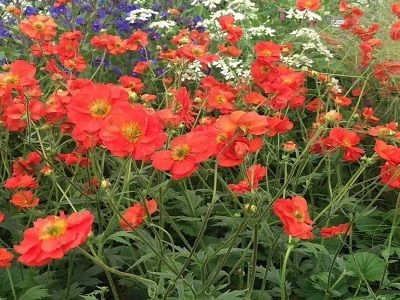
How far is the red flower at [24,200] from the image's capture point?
2.28 m

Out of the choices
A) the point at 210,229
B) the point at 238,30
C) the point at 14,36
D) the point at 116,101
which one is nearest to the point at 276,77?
the point at 238,30

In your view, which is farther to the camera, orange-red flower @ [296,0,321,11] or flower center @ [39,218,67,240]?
orange-red flower @ [296,0,321,11]

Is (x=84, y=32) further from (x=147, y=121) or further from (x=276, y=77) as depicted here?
(x=147, y=121)

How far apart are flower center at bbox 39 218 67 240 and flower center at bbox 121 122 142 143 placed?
25 cm

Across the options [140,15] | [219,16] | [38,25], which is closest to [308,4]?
[219,16]

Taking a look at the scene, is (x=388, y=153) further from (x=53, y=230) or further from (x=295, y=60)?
(x=295, y=60)

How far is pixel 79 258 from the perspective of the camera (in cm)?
243

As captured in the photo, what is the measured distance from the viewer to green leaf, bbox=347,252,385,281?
229 centimetres

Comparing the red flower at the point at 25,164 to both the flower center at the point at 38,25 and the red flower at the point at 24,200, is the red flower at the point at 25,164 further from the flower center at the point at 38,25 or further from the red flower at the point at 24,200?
the flower center at the point at 38,25

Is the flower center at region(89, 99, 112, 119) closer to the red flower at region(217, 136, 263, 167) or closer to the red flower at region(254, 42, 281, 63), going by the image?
the red flower at region(217, 136, 263, 167)

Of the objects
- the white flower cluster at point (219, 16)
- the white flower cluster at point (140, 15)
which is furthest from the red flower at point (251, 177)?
the white flower cluster at point (140, 15)

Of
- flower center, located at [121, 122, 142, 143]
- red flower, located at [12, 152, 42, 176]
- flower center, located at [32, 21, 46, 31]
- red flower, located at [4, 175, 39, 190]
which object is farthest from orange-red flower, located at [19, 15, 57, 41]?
flower center, located at [121, 122, 142, 143]

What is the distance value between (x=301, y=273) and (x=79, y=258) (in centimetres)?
88

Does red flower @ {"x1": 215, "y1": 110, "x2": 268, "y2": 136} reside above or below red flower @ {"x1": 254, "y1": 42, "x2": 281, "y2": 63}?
above
